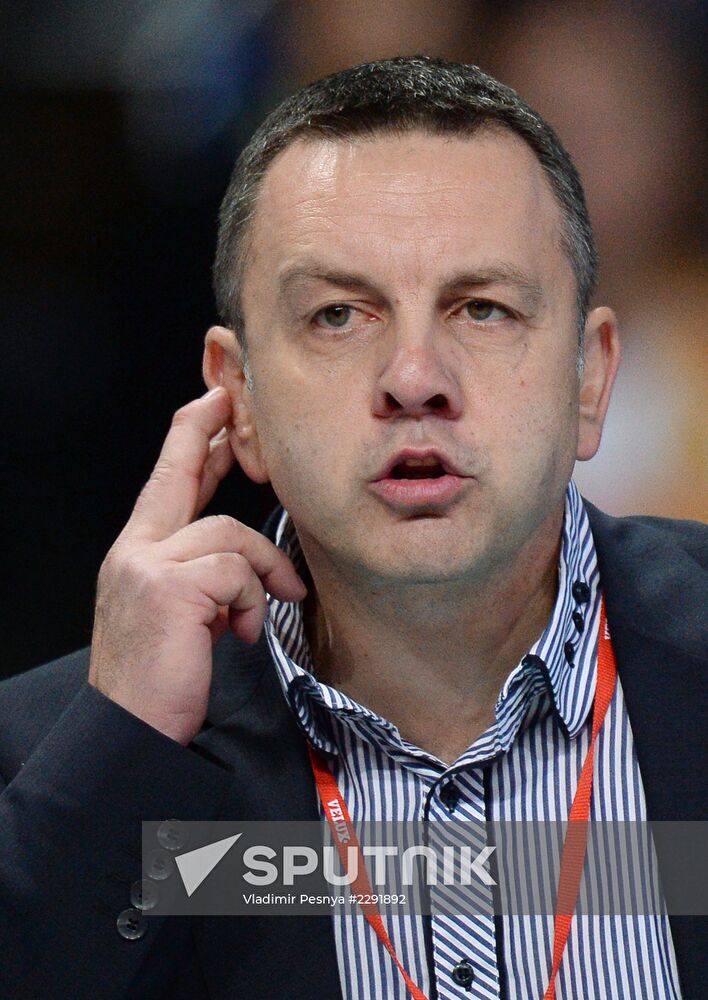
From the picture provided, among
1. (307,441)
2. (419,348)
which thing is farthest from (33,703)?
(419,348)

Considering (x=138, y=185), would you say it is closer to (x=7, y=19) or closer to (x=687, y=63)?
(x=7, y=19)

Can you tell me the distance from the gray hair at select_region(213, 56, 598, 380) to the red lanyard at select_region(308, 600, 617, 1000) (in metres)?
0.54

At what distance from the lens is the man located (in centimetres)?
194

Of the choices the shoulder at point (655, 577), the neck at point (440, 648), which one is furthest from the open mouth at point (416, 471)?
the shoulder at point (655, 577)

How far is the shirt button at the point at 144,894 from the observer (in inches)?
75.5

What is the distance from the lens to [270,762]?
82.8 inches

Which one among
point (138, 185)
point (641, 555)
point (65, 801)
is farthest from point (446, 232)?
point (138, 185)

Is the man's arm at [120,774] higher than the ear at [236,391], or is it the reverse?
the ear at [236,391]

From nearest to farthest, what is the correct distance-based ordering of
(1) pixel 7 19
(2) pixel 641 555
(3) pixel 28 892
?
(3) pixel 28 892, (2) pixel 641 555, (1) pixel 7 19

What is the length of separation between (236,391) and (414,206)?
0.53 metres

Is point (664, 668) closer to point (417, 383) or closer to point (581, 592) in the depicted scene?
point (581, 592)

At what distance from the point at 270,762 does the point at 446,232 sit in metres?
0.89

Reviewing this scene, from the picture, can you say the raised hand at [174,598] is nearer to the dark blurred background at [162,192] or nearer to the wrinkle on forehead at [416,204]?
the wrinkle on forehead at [416,204]

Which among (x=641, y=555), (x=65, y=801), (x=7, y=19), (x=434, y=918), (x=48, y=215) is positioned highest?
(x=7, y=19)
